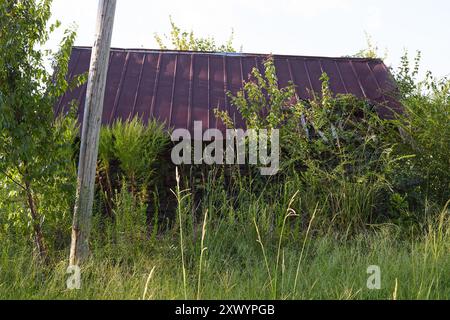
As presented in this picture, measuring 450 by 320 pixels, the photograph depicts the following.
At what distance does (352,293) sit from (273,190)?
3.06 meters

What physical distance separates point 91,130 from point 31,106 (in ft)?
2.14

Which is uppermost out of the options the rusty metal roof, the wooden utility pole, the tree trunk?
the rusty metal roof

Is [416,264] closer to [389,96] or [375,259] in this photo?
[375,259]

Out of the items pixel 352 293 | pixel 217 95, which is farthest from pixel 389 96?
→ pixel 352 293

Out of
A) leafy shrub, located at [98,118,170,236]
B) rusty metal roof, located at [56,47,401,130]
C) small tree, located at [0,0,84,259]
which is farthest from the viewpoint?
rusty metal roof, located at [56,47,401,130]

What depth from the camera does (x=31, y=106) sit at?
5.20m

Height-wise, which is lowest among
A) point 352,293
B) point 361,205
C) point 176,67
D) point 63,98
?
point 352,293

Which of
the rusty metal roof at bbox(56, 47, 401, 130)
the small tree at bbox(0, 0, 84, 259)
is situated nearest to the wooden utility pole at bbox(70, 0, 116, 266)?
the small tree at bbox(0, 0, 84, 259)

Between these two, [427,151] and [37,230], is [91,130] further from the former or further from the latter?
[427,151]

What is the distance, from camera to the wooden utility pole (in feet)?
17.5

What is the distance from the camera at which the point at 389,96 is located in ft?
31.9

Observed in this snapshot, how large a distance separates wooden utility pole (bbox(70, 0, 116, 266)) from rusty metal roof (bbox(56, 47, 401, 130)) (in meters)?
3.24

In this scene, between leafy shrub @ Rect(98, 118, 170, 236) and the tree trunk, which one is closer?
the tree trunk

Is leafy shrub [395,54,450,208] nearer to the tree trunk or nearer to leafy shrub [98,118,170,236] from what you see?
leafy shrub [98,118,170,236]
